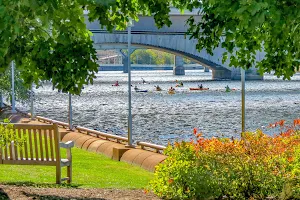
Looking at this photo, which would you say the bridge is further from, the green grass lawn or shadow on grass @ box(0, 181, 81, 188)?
shadow on grass @ box(0, 181, 81, 188)

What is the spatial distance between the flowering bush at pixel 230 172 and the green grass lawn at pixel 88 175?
3.20 metres

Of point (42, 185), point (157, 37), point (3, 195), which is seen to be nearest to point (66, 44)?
point (3, 195)

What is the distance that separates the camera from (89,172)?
17.6m

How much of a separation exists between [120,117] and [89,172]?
116ft

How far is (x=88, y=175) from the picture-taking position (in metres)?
16.9

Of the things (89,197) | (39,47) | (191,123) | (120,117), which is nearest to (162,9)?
(39,47)

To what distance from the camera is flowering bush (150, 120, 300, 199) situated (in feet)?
37.2

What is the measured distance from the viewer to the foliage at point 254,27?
7.37 meters

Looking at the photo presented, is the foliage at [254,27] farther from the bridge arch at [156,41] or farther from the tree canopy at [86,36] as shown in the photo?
the bridge arch at [156,41]

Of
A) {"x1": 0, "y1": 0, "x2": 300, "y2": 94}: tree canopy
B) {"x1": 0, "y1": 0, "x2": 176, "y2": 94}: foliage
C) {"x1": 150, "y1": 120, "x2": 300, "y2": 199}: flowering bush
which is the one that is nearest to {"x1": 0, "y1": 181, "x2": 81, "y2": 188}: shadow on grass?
{"x1": 0, "y1": 0, "x2": 300, "y2": 94}: tree canopy

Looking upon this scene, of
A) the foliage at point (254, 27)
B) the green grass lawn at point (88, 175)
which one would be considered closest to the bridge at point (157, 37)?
the green grass lawn at point (88, 175)

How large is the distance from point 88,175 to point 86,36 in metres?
6.69

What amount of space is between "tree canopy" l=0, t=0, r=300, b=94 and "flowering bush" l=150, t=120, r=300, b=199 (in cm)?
132

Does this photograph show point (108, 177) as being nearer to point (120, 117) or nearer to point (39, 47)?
point (39, 47)
